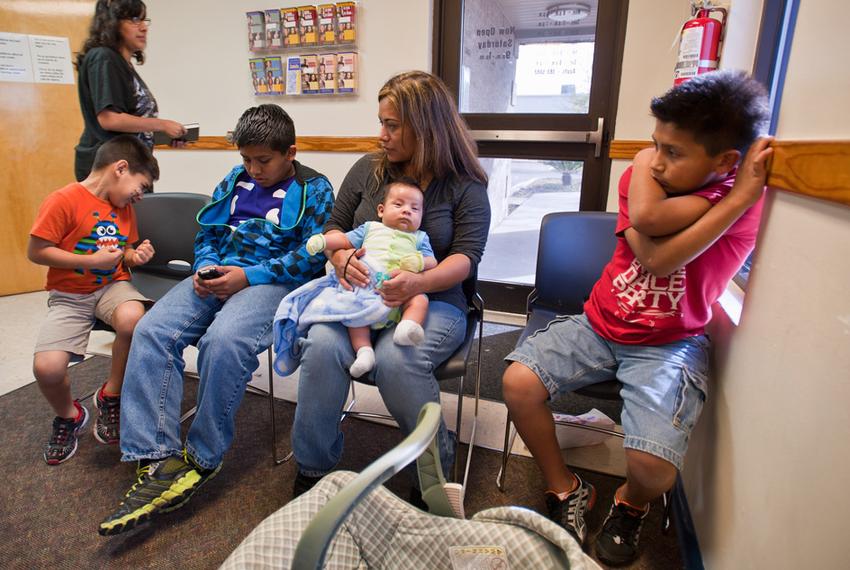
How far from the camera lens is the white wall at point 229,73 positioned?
2910mm

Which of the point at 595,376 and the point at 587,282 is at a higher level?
the point at 587,282

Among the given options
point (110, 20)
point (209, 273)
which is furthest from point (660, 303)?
point (110, 20)

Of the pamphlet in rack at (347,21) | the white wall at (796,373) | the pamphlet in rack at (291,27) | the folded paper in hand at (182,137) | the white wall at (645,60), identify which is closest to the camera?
the white wall at (796,373)

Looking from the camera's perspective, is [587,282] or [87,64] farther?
[87,64]

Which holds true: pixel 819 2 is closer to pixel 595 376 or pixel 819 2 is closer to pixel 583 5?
pixel 595 376

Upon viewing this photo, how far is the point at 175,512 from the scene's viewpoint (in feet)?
4.91

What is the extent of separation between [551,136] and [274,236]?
5.72 ft

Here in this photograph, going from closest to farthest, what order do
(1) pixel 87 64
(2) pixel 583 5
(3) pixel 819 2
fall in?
(3) pixel 819 2 → (1) pixel 87 64 → (2) pixel 583 5

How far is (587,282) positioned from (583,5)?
67.9 inches

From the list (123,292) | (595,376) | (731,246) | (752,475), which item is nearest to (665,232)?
(731,246)

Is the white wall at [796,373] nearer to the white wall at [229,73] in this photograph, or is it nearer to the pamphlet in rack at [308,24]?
the white wall at [229,73]

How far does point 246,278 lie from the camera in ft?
5.40

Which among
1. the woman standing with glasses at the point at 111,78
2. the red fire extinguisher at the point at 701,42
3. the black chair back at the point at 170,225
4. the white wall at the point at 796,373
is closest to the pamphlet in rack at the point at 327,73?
the woman standing with glasses at the point at 111,78

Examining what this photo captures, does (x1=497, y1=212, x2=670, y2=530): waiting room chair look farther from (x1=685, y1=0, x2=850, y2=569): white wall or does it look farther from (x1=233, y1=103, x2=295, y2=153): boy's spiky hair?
(x1=233, y1=103, x2=295, y2=153): boy's spiky hair
